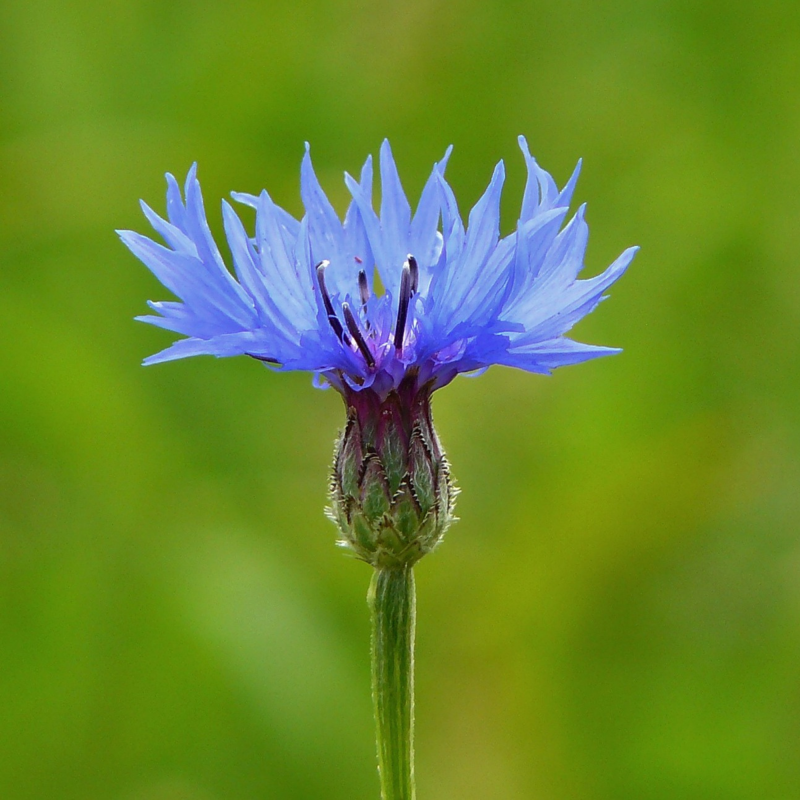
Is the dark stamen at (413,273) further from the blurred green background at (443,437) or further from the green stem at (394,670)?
the blurred green background at (443,437)

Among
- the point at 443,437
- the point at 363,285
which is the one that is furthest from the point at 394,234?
the point at 443,437

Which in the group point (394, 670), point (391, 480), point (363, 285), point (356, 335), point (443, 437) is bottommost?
point (394, 670)

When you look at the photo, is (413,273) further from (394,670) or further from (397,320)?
(394,670)

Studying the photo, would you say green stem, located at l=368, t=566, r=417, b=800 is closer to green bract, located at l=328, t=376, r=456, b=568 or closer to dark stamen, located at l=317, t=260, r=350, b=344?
green bract, located at l=328, t=376, r=456, b=568

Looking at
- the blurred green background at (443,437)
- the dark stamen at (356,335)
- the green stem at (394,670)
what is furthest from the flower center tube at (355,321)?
the blurred green background at (443,437)

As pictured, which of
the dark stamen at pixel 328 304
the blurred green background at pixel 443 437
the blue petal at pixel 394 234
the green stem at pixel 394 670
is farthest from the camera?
the blurred green background at pixel 443 437

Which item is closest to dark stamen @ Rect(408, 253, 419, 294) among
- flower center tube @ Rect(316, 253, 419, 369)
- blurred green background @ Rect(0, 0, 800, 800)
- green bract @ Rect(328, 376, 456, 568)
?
flower center tube @ Rect(316, 253, 419, 369)

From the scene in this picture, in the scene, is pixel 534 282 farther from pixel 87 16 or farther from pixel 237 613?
pixel 87 16
